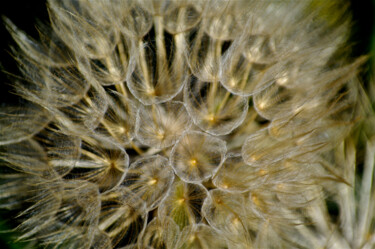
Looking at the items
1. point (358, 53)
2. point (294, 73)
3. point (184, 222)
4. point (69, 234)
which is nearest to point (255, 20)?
point (294, 73)

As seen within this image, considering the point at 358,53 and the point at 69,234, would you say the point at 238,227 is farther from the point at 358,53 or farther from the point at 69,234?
the point at 358,53

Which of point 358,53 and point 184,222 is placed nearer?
point 184,222

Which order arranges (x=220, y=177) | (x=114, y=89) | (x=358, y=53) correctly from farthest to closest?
(x=358, y=53) → (x=114, y=89) → (x=220, y=177)

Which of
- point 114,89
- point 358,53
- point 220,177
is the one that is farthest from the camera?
point 358,53

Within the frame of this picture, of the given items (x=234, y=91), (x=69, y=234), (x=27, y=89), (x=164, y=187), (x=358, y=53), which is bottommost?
(x=69, y=234)

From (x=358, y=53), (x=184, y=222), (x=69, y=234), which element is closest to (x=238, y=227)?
(x=184, y=222)

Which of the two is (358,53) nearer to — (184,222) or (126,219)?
(184,222)

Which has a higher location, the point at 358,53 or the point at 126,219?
the point at 358,53
